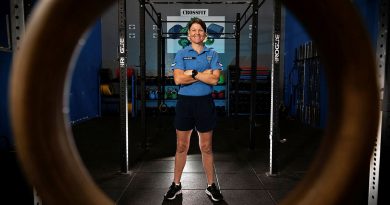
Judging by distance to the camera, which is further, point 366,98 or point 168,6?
point 168,6

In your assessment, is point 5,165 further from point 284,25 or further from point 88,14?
point 284,25

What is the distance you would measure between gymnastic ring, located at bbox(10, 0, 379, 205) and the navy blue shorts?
1.52 m

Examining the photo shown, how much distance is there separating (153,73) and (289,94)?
3646mm

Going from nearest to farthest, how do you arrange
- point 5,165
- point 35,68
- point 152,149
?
1. point 35,68
2. point 5,165
3. point 152,149

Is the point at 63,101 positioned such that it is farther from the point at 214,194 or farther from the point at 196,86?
the point at 214,194

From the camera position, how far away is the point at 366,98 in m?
0.49

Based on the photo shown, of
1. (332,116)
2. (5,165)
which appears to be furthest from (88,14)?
(5,165)

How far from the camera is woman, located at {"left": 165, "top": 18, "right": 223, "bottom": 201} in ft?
6.64

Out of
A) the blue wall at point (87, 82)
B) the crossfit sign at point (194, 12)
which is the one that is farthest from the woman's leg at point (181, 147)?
the crossfit sign at point (194, 12)

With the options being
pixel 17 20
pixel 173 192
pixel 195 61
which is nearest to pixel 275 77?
pixel 195 61

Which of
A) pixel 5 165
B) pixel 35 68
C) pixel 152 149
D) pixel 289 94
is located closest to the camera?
pixel 35 68

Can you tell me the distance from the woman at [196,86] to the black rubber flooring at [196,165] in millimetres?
380

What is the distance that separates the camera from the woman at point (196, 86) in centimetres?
203

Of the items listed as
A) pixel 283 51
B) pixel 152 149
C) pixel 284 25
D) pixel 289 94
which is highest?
pixel 284 25
